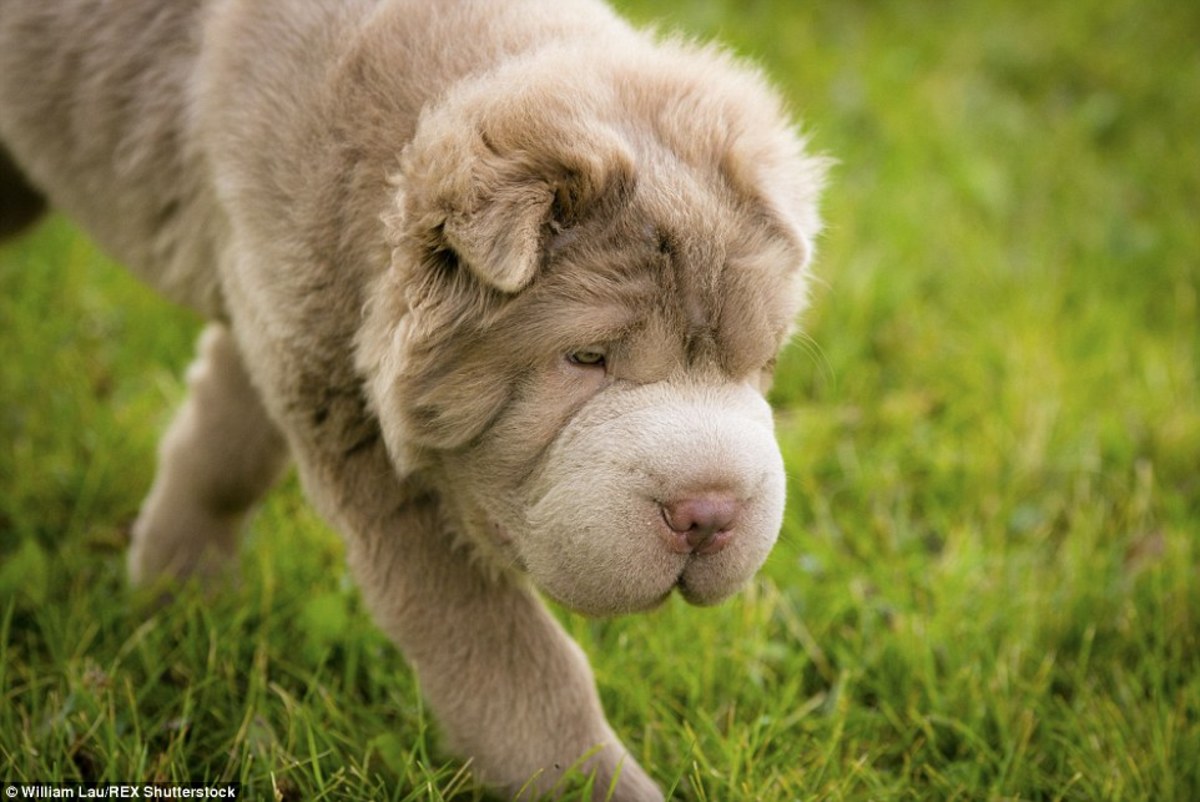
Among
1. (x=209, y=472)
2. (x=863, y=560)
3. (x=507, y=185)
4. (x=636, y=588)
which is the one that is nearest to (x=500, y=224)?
(x=507, y=185)

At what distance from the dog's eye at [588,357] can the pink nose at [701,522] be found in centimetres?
32

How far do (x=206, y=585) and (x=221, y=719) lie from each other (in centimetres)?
59

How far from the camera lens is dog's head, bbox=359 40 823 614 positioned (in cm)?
234

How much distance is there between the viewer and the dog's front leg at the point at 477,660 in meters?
2.75

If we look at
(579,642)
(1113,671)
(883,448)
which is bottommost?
(579,642)

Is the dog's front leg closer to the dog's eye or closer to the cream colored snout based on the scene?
the cream colored snout

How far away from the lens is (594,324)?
236 centimetres

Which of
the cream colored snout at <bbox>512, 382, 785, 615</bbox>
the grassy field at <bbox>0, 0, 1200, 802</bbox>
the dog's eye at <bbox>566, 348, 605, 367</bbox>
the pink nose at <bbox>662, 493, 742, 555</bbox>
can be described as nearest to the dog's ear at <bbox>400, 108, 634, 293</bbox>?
the dog's eye at <bbox>566, 348, 605, 367</bbox>

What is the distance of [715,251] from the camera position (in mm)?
2420

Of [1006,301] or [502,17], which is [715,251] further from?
[1006,301]

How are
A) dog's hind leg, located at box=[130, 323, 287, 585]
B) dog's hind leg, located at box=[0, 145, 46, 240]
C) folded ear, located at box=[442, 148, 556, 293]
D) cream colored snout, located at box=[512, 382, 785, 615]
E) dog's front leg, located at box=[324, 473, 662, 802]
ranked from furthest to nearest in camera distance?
1. dog's hind leg, located at box=[0, 145, 46, 240]
2. dog's hind leg, located at box=[130, 323, 287, 585]
3. dog's front leg, located at box=[324, 473, 662, 802]
4. cream colored snout, located at box=[512, 382, 785, 615]
5. folded ear, located at box=[442, 148, 556, 293]

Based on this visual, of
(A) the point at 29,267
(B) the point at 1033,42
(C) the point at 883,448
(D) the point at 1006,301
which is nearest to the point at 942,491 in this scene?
(C) the point at 883,448

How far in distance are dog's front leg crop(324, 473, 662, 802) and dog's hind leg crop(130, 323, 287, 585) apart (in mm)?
830

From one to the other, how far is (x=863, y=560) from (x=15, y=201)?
2.98 metres
